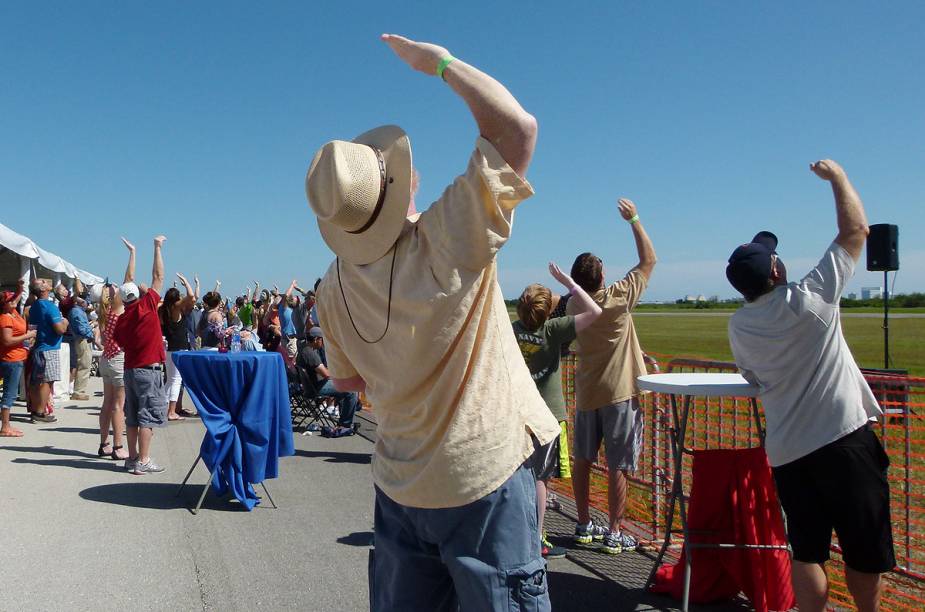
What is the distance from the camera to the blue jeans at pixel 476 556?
1.64 m

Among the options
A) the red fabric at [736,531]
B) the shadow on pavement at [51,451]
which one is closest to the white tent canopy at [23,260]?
the shadow on pavement at [51,451]

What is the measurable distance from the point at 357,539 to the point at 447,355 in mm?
3773

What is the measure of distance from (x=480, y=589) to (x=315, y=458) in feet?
22.0

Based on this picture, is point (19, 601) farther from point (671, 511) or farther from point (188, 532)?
point (671, 511)

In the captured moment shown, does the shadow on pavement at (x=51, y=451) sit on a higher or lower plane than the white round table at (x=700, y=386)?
lower

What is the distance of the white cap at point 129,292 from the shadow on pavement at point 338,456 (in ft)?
8.33

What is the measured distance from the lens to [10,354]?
966 cm

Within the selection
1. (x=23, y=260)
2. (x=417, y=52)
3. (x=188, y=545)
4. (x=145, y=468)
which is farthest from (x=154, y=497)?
(x=23, y=260)

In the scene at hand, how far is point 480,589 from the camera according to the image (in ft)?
5.35

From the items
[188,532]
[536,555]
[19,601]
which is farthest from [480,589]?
[188,532]

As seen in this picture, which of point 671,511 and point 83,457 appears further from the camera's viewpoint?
point 83,457

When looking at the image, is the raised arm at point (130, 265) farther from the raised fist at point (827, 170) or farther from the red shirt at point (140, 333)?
the raised fist at point (827, 170)

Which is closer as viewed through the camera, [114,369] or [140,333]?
[140,333]

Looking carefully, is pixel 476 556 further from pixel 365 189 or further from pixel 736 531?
pixel 736 531
